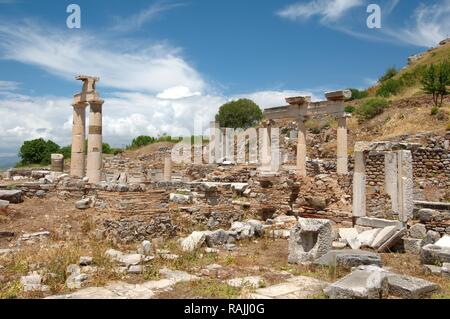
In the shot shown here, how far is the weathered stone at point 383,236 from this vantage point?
30.1 feet

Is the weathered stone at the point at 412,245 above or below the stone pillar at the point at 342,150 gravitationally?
below

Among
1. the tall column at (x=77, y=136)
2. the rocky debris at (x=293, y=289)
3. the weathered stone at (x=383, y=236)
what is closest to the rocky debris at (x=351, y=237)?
the weathered stone at (x=383, y=236)

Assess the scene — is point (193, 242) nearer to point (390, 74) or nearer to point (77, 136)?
point (77, 136)

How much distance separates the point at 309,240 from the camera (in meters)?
8.23

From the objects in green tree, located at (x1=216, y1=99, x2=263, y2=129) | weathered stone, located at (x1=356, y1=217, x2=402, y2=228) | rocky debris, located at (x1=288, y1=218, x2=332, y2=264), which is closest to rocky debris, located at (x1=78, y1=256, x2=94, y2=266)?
rocky debris, located at (x1=288, y1=218, x2=332, y2=264)

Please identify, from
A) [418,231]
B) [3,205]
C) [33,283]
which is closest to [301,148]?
[418,231]

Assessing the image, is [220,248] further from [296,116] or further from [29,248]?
[296,116]

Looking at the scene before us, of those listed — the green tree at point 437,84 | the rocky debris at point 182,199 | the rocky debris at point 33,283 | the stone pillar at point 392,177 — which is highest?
the green tree at point 437,84

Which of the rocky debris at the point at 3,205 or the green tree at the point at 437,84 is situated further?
the green tree at the point at 437,84

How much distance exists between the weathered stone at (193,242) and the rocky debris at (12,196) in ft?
21.2

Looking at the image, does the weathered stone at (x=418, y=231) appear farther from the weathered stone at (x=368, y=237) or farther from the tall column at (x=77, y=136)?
the tall column at (x=77, y=136)

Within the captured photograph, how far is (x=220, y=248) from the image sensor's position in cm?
904

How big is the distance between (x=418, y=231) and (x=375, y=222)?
1.07m
